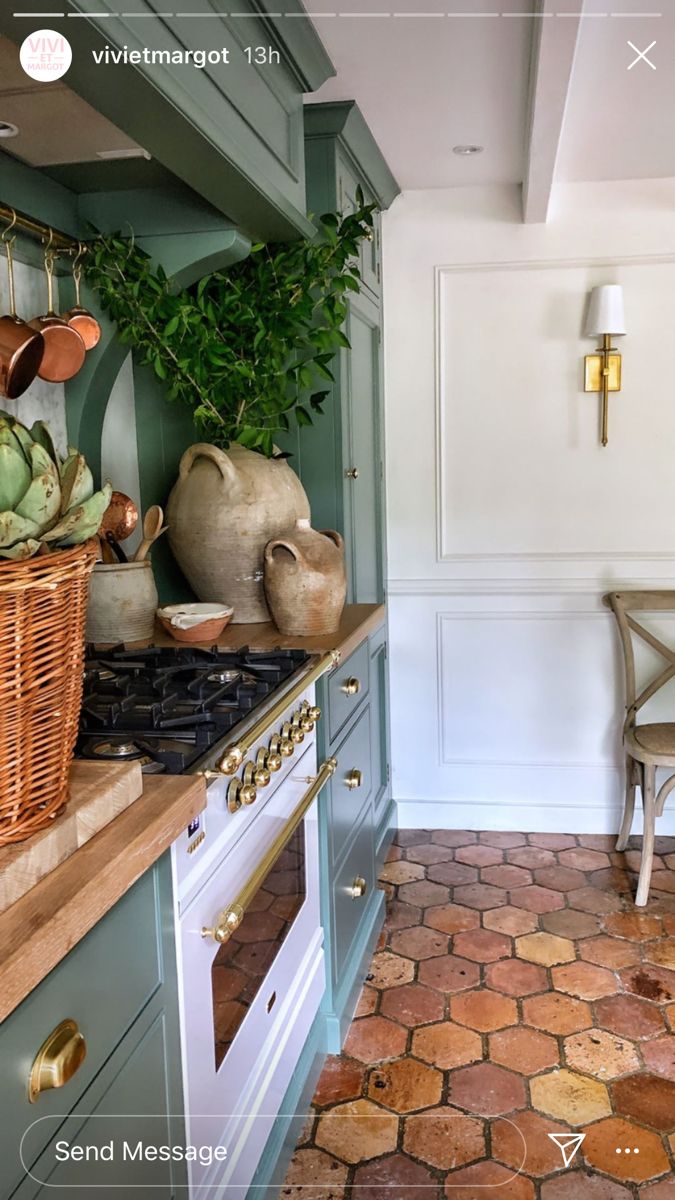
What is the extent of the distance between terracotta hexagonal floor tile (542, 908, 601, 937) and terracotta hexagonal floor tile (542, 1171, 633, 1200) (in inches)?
36.2

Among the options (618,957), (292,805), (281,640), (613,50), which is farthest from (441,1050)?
(613,50)

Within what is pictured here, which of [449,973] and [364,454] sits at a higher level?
[364,454]

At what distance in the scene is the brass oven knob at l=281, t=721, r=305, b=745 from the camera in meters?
1.62

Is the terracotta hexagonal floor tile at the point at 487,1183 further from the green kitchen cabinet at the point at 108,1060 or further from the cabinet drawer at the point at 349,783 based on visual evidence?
the green kitchen cabinet at the point at 108,1060

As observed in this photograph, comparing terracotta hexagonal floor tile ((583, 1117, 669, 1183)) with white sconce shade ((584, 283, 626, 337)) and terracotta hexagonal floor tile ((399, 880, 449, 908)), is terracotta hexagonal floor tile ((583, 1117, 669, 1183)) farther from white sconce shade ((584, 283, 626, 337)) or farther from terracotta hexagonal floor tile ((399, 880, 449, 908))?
white sconce shade ((584, 283, 626, 337))

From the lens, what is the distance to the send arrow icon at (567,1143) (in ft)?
5.95

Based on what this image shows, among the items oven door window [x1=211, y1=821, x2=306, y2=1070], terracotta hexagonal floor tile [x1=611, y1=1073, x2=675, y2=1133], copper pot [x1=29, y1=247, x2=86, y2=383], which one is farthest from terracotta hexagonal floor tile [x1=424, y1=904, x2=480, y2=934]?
copper pot [x1=29, y1=247, x2=86, y2=383]

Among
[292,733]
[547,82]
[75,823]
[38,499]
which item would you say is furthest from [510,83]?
[75,823]

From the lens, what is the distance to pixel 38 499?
857 mm

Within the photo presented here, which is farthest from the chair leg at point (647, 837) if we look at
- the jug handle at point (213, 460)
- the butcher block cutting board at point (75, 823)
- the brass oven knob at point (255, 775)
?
the butcher block cutting board at point (75, 823)

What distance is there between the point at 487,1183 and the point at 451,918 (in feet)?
3.36

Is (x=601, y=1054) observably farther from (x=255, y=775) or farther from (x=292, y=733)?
(x=255, y=775)

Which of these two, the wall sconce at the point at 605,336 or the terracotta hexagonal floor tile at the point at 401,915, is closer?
the terracotta hexagonal floor tile at the point at 401,915

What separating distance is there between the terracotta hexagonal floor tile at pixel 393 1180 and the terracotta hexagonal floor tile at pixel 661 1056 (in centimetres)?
61
